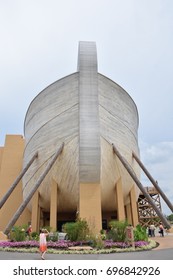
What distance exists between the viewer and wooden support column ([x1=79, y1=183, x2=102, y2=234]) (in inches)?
601

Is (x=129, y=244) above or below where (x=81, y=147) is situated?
below

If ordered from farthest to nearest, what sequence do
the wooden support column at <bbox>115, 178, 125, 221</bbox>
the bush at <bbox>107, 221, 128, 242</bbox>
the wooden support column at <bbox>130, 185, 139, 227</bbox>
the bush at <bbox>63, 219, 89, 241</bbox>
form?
the wooden support column at <bbox>130, 185, 139, 227</bbox>
the wooden support column at <bbox>115, 178, 125, 221</bbox>
the bush at <bbox>63, 219, 89, 241</bbox>
the bush at <bbox>107, 221, 128, 242</bbox>

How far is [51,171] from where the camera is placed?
1747 cm

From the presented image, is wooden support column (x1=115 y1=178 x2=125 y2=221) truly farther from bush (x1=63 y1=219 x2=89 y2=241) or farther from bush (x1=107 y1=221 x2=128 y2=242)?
bush (x1=63 y1=219 x2=89 y2=241)

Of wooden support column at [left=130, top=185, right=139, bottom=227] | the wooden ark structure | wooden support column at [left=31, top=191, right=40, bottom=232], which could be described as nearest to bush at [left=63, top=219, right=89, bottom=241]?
the wooden ark structure

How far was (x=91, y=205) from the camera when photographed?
51.7ft

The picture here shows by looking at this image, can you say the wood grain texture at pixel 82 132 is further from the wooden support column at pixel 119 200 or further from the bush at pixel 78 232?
the bush at pixel 78 232

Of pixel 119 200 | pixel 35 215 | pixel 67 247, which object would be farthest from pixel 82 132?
pixel 35 215

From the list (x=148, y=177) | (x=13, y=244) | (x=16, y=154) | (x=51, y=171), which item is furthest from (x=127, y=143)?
(x=16, y=154)

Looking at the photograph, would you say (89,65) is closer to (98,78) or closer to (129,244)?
(98,78)

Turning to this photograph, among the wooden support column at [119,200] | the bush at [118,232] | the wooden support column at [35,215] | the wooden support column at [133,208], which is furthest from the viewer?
the wooden support column at [133,208]

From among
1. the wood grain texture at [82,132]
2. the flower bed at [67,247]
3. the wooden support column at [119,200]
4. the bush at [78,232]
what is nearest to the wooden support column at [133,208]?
the wood grain texture at [82,132]

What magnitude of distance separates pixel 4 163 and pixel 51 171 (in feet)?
41.4

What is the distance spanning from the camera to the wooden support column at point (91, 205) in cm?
1526
